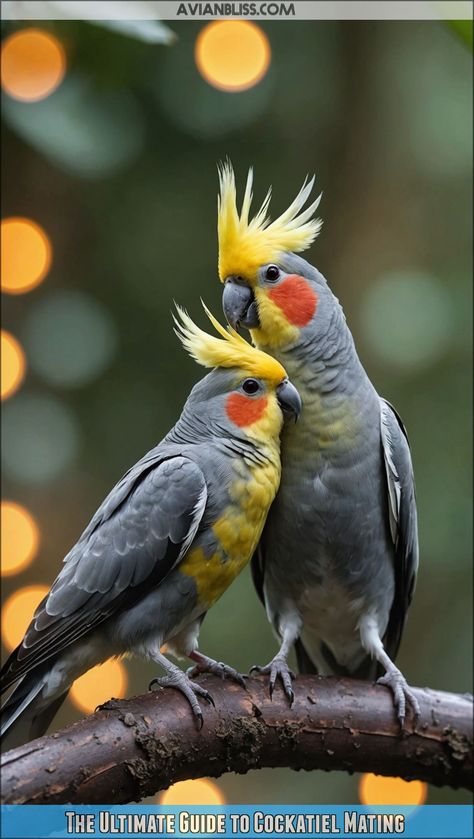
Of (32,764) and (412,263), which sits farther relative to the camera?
(412,263)

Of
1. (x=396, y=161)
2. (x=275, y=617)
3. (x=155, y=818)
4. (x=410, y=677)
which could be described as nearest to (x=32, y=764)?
(x=155, y=818)

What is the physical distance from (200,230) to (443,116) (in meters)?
0.62

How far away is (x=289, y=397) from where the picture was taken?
105cm

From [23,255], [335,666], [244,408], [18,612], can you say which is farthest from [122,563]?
[23,255]

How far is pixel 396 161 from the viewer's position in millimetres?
1862

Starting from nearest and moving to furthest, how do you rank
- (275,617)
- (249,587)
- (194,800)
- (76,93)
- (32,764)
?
(32,764) < (275,617) < (194,800) < (76,93) < (249,587)

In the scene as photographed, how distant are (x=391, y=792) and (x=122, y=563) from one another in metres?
0.91

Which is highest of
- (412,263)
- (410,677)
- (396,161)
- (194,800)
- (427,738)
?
(396,161)

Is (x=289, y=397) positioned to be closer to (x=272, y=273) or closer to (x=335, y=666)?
(x=272, y=273)

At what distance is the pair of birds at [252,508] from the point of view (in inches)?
39.1

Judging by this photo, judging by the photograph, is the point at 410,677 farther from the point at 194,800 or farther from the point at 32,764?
the point at 32,764

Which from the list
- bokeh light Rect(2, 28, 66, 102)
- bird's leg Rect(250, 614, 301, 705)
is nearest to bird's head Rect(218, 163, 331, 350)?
bird's leg Rect(250, 614, 301, 705)

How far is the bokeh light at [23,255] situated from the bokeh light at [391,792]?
125cm

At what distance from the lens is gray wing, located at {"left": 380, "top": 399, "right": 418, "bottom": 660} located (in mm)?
1134
